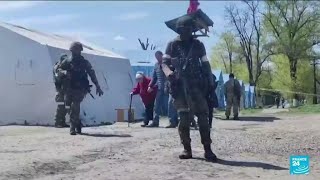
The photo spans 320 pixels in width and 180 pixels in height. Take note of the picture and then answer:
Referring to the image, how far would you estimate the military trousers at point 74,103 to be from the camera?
448 inches

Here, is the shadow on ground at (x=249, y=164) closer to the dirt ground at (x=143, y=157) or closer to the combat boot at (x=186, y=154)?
the dirt ground at (x=143, y=157)

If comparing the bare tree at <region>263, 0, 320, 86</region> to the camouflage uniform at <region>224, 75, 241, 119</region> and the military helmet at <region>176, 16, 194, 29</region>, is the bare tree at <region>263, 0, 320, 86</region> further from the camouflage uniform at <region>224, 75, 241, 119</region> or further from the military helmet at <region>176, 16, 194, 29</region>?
the military helmet at <region>176, 16, 194, 29</region>

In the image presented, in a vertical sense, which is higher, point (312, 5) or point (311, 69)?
point (312, 5)

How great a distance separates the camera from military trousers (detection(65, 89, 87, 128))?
448 inches

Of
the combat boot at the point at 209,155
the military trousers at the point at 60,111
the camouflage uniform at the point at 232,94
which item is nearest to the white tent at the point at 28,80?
the military trousers at the point at 60,111

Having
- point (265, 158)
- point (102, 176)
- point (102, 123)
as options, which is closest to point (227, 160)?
point (265, 158)

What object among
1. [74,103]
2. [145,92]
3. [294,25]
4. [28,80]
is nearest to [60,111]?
[28,80]

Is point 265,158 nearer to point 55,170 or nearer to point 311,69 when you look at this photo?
point 55,170

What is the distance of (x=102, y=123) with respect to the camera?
56.4ft

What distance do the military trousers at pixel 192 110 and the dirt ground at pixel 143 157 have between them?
336mm

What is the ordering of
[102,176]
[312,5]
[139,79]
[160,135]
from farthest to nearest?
[312,5] → [139,79] → [160,135] → [102,176]

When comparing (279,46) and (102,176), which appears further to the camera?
(279,46)

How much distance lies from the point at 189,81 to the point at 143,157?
50.7 inches

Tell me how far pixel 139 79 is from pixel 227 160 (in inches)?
333
